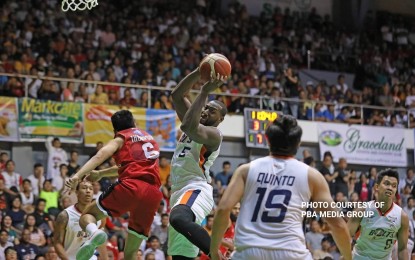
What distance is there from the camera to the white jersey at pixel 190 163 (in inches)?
340

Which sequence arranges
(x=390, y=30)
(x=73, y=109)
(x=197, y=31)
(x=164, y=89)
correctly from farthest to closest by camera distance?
(x=390, y=30)
(x=197, y=31)
(x=164, y=89)
(x=73, y=109)

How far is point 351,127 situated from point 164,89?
565cm

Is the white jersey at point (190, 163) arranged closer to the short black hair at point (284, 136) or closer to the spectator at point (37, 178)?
the short black hair at point (284, 136)

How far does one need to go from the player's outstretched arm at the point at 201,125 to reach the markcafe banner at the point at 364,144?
1356 cm

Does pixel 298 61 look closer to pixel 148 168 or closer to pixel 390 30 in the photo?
pixel 390 30

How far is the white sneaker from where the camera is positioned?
844 cm

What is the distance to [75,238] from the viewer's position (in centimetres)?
1023

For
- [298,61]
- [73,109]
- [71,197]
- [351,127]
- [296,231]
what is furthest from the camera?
[298,61]

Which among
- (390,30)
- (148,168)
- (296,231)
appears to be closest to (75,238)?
(148,168)

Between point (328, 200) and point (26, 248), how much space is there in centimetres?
926

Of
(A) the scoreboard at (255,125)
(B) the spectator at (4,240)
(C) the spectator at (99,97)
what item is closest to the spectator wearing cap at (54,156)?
(C) the spectator at (99,97)

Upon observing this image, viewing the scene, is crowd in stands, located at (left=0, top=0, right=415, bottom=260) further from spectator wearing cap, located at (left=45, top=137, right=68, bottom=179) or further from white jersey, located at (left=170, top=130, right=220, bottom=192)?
white jersey, located at (left=170, top=130, right=220, bottom=192)

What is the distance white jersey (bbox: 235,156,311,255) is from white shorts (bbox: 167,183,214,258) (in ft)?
8.16

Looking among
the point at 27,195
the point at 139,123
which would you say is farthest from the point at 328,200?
the point at 139,123
